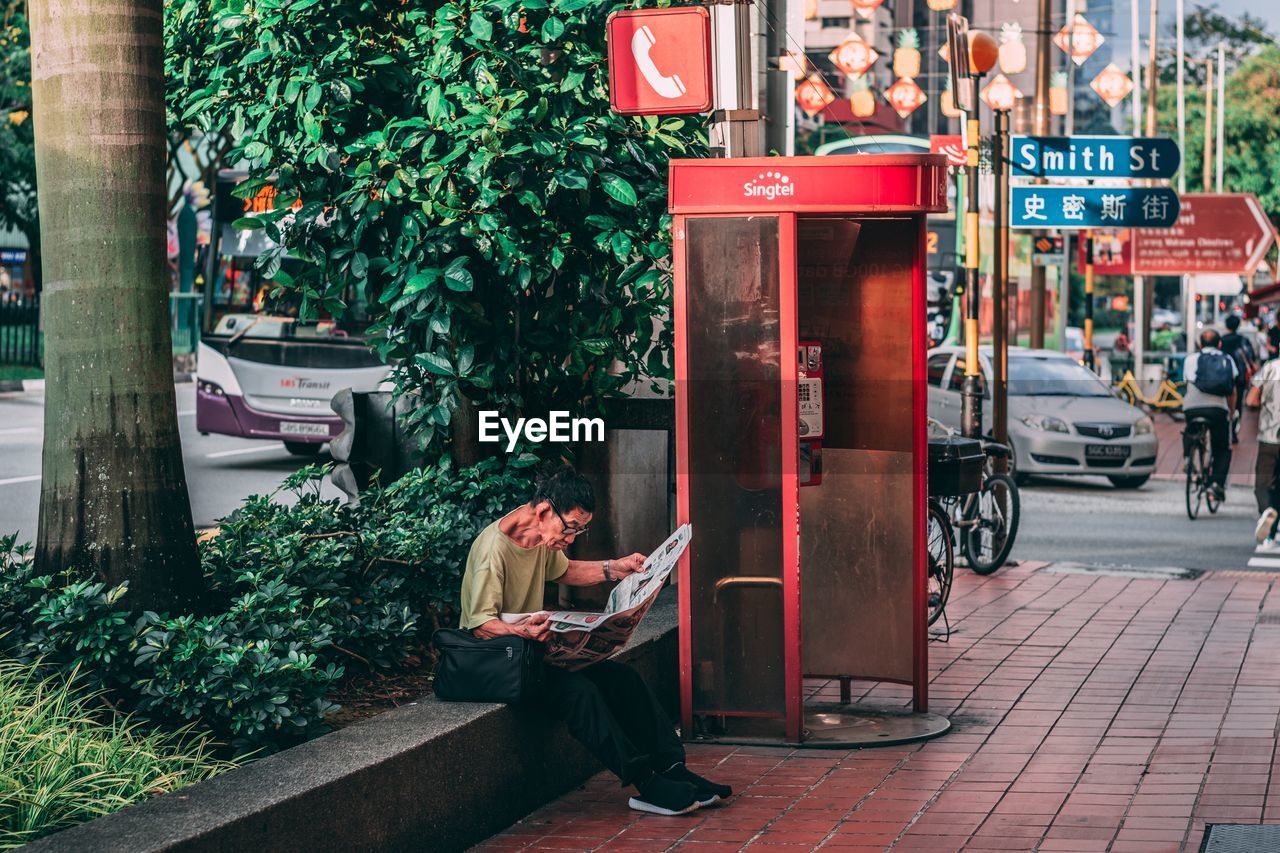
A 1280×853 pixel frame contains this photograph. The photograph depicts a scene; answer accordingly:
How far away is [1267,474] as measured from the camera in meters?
13.5

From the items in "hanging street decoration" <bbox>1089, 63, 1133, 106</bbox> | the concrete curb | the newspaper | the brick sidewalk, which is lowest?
the brick sidewalk

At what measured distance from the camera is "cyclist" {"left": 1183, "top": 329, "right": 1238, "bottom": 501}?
15.8 metres

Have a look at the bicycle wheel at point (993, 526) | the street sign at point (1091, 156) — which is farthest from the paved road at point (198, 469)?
the street sign at point (1091, 156)

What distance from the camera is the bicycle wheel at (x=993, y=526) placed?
1169cm

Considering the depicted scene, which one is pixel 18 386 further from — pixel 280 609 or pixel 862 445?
pixel 280 609

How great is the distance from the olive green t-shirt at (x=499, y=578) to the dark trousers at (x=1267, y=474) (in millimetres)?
9100

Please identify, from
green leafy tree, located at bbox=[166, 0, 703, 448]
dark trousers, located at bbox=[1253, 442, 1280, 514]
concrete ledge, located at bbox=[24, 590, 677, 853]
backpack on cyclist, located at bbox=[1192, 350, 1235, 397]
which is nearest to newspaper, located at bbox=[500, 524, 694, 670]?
concrete ledge, located at bbox=[24, 590, 677, 853]

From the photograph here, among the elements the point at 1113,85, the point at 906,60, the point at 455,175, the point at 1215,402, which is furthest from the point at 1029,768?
the point at 1113,85

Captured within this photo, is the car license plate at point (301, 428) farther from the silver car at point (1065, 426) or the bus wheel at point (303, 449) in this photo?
the silver car at point (1065, 426)

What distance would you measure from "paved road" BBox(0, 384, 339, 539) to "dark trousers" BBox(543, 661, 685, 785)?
7098 millimetres

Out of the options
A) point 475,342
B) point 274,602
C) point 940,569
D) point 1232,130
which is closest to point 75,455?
point 274,602

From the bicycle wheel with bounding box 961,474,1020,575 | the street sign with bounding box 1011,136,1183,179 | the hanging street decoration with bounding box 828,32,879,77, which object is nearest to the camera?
the bicycle wheel with bounding box 961,474,1020,575

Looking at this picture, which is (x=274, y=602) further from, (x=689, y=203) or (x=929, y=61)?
(x=929, y=61)

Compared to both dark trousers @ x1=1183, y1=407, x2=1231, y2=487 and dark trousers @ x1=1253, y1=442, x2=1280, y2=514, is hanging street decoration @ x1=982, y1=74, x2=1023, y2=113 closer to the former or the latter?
dark trousers @ x1=1183, y1=407, x2=1231, y2=487
